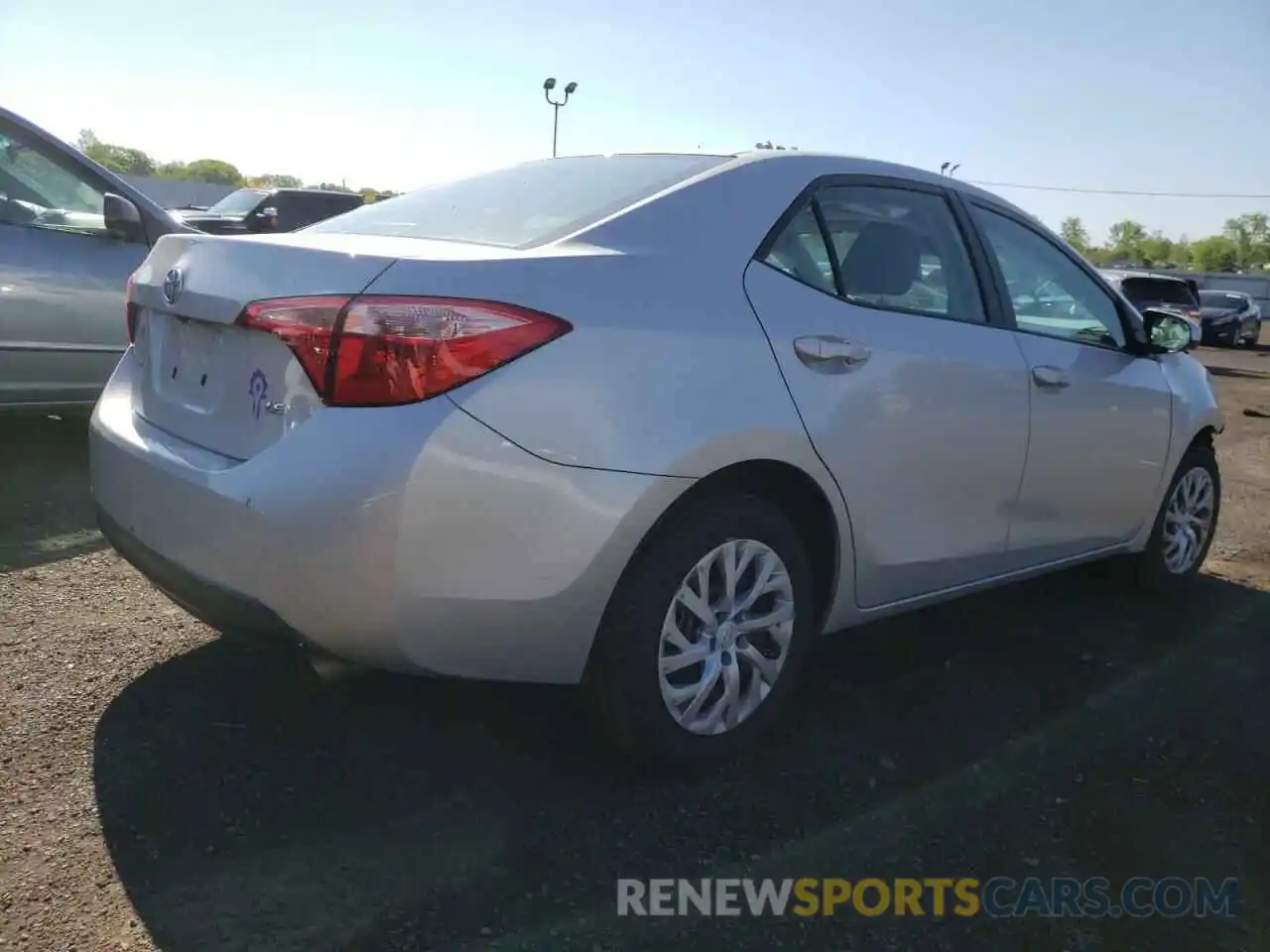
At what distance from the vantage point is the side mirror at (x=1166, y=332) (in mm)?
4480

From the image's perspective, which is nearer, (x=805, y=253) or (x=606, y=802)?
(x=606, y=802)

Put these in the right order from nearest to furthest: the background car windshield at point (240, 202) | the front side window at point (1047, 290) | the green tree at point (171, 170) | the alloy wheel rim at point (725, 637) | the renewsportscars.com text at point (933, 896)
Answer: the renewsportscars.com text at point (933, 896), the alloy wheel rim at point (725, 637), the front side window at point (1047, 290), the background car windshield at point (240, 202), the green tree at point (171, 170)

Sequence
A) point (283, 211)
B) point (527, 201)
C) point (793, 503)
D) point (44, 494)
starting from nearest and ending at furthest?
point (793, 503) < point (527, 201) < point (44, 494) < point (283, 211)

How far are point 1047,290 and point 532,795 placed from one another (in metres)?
2.65

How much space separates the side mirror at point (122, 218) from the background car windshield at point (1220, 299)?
27.7 meters

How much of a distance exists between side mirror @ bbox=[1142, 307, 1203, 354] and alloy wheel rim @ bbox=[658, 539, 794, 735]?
234 centimetres

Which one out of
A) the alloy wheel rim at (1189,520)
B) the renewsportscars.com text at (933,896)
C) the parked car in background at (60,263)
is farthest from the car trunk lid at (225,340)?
the alloy wheel rim at (1189,520)

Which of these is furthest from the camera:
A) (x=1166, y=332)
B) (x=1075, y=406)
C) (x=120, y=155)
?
(x=120, y=155)

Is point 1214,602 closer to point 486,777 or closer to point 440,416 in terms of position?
point 486,777

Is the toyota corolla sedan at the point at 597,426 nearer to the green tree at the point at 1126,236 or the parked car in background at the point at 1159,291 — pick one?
the parked car in background at the point at 1159,291

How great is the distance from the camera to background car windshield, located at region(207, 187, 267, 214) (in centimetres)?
1802

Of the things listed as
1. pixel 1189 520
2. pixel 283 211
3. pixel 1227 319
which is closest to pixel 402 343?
pixel 1189 520

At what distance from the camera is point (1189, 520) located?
5.03m

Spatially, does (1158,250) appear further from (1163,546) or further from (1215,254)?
(1163,546)
